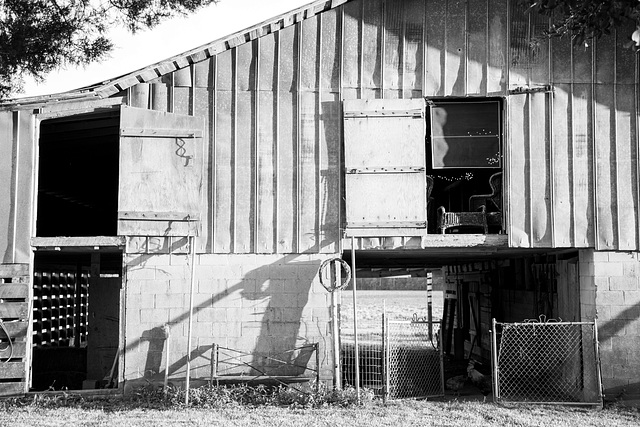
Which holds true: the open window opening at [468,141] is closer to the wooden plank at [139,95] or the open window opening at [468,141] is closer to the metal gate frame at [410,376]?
the metal gate frame at [410,376]

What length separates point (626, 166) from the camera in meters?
12.5

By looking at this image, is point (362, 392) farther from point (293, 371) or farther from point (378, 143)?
point (378, 143)

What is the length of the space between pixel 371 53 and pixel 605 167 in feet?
13.5

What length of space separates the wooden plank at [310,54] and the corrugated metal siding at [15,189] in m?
4.34

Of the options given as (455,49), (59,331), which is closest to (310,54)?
(455,49)

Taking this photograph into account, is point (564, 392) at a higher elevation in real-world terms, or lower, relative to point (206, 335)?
lower

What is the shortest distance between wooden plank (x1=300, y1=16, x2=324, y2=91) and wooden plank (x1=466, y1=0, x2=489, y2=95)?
2.41 metres

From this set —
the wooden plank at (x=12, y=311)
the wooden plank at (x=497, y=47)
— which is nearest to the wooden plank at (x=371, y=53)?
the wooden plank at (x=497, y=47)

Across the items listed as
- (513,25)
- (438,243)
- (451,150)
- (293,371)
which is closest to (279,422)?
(293,371)

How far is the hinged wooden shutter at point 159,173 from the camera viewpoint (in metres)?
12.2

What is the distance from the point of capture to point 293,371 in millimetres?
12141

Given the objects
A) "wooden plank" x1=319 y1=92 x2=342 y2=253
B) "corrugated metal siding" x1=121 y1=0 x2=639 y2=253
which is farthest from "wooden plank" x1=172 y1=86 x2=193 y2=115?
"wooden plank" x1=319 y1=92 x2=342 y2=253

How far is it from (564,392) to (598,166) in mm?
3886

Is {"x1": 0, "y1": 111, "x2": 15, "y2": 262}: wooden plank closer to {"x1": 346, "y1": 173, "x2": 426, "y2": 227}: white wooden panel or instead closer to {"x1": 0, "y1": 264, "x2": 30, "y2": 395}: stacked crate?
{"x1": 0, "y1": 264, "x2": 30, "y2": 395}: stacked crate
